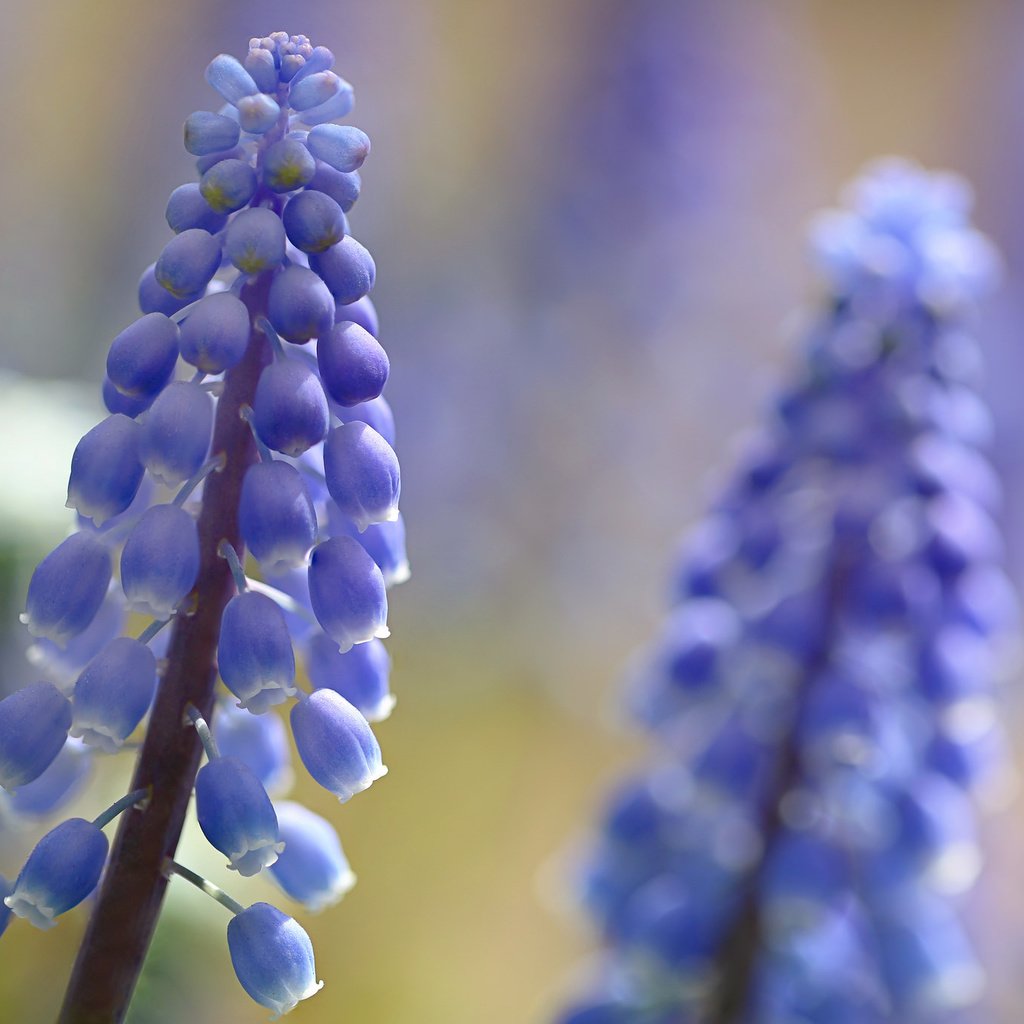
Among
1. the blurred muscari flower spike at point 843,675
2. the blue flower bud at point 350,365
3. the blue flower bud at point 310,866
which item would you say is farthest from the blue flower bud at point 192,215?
the blurred muscari flower spike at point 843,675

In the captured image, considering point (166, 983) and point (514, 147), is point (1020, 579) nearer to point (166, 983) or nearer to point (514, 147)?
point (514, 147)

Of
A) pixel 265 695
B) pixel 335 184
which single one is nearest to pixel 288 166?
pixel 335 184

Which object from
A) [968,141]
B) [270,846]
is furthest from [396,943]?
[968,141]

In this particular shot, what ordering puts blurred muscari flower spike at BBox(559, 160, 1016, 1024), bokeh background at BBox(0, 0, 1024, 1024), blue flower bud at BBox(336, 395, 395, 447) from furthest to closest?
1. bokeh background at BBox(0, 0, 1024, 1024)
2. blurred muscari flower spike at BBox(559, 160, 1016, 1024)
3. blue flower bud at BBox(336, 395, 395, 447)

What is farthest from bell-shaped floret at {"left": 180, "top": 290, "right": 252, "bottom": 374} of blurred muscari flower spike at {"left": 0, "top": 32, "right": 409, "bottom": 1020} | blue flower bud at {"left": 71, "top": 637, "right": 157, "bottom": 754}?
blue flower bud at {"left": 71, "top": 637, "right": 157, "bottom": 754}

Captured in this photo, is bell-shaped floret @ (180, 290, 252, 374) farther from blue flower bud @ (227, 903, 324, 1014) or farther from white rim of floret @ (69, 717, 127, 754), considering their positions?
blue flower bud @ (227, 903, 324, 1014)

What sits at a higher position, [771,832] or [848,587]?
[848,587]
